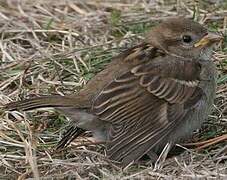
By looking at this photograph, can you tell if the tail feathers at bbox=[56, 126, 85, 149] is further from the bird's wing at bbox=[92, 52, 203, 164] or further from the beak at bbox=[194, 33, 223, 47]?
the beak at bbox=[194, 33, 223, 47]

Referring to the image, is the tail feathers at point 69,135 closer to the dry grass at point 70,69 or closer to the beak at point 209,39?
the dry grass at point 70,69

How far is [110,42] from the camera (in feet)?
22.3

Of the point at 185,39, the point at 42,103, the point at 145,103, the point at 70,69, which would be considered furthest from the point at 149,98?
the point at 70,69

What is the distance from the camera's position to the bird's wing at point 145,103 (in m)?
5.00

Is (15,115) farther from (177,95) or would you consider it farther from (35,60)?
(177,95)

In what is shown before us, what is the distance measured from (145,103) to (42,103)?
640 mm

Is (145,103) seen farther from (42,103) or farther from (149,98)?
(42,103)

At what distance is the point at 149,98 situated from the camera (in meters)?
5.16

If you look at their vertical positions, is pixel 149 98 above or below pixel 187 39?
below

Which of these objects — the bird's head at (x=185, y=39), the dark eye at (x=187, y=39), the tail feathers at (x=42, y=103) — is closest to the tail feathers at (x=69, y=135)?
the tail feathers at (x=42, y=103)

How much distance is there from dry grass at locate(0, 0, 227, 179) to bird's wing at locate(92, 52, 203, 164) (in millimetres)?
156

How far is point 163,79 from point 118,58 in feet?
1.25

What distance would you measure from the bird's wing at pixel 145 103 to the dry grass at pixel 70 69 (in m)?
0.16

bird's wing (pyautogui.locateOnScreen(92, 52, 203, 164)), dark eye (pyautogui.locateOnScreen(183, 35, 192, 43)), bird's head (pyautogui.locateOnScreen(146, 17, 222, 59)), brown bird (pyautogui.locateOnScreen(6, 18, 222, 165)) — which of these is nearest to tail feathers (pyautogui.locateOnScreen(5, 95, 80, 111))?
brown bird (pyautogui.locateOnScreen(6, 18, 222, 165))
